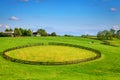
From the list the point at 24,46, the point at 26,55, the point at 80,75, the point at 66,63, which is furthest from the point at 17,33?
the point at 80,75

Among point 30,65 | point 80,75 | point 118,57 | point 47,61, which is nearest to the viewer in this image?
point 80,75

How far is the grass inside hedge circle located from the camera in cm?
7569

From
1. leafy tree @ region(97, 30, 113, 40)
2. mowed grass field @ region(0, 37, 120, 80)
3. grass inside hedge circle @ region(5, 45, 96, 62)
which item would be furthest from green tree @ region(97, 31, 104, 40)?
mowed grass field @ region(0, 37, 120, 80)

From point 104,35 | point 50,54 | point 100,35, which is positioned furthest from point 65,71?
point 104,35

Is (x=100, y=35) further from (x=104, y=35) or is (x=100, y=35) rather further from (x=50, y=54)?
(x=50, y=54)

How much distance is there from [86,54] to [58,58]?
10.6 meters

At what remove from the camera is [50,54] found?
8119cm

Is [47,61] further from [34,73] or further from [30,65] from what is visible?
[34,73]

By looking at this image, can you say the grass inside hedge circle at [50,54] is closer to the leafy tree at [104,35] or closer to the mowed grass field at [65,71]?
the mowed grass field at [65,71]

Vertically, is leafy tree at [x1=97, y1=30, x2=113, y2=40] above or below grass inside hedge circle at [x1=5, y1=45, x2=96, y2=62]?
above

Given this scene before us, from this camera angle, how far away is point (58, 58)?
7638cm

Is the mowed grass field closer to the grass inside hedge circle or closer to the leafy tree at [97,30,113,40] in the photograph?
the grass inside hedge circle

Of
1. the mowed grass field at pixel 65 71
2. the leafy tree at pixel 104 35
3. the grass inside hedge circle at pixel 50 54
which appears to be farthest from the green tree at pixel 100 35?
the mowed grass field at pixel 65 71

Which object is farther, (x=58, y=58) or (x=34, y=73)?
(x=58, y=58)
